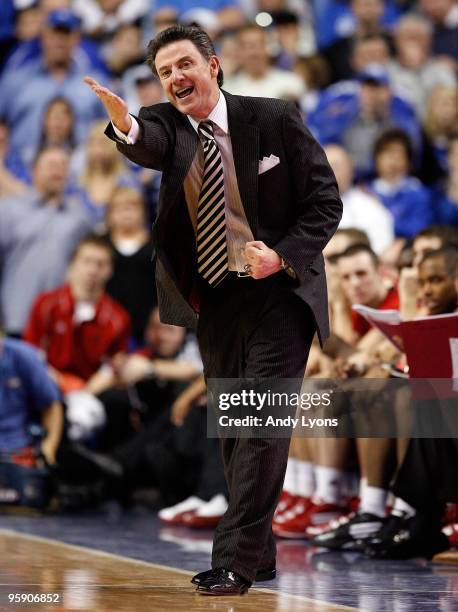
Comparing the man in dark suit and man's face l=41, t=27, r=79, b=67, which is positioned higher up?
man's face l=41, t=27, r=79, b=67

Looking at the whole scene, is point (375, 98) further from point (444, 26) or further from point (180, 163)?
point (180, 163)

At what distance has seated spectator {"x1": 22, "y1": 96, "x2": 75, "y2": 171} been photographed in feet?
35.6

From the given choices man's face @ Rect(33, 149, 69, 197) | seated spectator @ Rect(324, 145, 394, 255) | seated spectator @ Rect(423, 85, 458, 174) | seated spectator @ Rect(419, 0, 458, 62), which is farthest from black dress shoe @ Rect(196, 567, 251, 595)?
seated spectator @ Rect(419, 0, 458, 62)

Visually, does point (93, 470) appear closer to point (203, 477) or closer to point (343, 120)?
point (203, 477)

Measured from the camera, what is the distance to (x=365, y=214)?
935cm

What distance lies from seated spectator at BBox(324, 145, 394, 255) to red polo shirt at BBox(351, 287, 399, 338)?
222cm

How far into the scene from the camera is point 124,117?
4.22 m

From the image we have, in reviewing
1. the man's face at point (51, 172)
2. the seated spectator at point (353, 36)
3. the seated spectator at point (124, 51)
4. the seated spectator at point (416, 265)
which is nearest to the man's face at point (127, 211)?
the man's face at point (51, 172)

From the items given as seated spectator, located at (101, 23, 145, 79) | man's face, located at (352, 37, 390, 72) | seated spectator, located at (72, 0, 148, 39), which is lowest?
man's face, located at (352, 37, 390, 72)

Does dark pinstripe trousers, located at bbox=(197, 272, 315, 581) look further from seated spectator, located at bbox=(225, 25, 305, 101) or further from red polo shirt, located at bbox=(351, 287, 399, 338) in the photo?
seated spectator, located at bbox=(225, 25, 305, 101)

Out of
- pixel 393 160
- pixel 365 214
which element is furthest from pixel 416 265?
pixel 393 160

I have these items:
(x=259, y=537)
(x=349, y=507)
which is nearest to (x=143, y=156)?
(x=259, y=537)

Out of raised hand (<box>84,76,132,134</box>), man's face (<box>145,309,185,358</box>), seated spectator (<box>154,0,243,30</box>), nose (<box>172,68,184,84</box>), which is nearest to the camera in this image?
raised hand (<box>84,76,132,134</box>)

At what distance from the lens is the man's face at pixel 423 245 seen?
620cm
